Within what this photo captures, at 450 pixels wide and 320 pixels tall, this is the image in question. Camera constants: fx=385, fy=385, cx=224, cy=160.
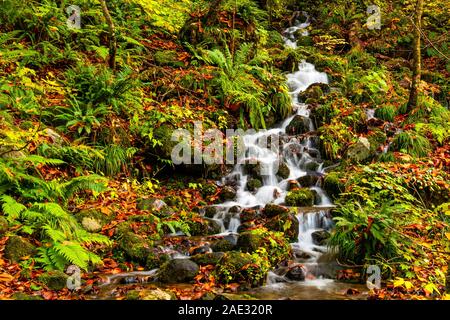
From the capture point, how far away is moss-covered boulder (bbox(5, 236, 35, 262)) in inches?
192

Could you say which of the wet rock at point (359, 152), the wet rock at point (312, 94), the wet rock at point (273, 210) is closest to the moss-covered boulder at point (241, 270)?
the wet rock at point (273, 210)

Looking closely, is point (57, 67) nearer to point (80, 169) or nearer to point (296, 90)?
point (80, 169)

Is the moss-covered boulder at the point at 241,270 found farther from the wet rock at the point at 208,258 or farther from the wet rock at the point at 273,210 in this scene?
the wet rock at the point at 273,210

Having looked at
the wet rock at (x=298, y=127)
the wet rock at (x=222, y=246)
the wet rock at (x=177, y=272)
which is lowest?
the wet rock at (x=177, y=272)

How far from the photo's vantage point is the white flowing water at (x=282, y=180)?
6848mm

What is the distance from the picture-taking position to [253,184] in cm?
850

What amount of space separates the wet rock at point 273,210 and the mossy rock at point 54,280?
12.6ft

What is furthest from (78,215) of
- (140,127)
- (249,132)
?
(249,132)

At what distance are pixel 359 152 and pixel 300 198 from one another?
211 cm

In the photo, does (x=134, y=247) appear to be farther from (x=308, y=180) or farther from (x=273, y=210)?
(x=308, y=180)

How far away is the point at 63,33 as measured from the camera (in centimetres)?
966

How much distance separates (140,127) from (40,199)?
3074 mm

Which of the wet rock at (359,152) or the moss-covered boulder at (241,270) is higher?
the wet rock at (359,152)

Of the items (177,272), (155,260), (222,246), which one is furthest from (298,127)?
(177,272)
